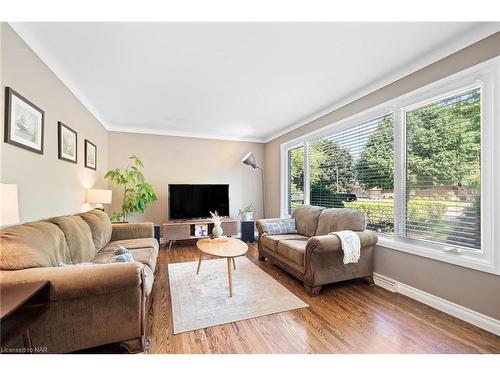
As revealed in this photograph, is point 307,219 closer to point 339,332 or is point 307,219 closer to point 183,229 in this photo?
point 339,332

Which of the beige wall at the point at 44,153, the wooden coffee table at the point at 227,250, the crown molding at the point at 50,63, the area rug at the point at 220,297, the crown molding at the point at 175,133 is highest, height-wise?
the crown molding at the point at 50,63

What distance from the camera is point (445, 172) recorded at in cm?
210

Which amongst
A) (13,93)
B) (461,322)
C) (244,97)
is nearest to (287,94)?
(244,97)

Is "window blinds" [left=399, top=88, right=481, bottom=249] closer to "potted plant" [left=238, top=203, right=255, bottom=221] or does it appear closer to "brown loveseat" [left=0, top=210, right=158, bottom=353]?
"brown loveseat" [left=0, top=210, right=158, bottom=353]

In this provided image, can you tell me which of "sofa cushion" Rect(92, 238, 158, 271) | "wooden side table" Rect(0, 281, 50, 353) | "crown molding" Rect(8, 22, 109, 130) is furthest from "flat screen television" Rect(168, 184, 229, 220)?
"wooden side table" Rect(0, 281, 50, 353)

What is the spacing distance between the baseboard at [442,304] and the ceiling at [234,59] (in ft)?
7.64

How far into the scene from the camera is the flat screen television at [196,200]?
445cm

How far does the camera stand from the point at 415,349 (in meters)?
1.54

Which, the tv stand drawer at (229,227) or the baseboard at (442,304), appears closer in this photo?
the baseboard at (442,304)

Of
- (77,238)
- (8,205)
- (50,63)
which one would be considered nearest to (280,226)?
(77,238)

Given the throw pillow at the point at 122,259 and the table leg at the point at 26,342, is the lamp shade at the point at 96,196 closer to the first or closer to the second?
the throw pillow at the point at 122,259

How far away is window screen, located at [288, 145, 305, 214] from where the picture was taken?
439cm

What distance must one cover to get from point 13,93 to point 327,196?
12.5ft

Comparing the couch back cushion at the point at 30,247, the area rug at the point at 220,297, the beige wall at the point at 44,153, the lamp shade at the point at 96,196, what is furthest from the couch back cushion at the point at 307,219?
the beige wall at the point at 44,153
